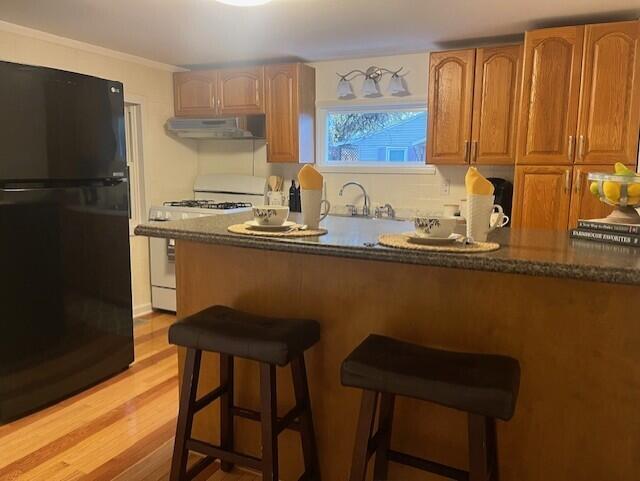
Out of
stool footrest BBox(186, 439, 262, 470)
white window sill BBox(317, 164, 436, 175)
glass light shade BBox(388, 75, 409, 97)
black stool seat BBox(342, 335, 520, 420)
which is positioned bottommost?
stool footrest BBox(186, 439, 262, 470)

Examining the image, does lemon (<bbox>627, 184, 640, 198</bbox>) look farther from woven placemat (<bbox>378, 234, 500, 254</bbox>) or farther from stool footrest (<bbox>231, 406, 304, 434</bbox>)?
stool footrest (<bbox>231, 406, 304, 434</bbox>)

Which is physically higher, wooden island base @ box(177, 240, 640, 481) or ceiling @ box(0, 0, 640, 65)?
ceiling @ box(0, 0, 640, 65)

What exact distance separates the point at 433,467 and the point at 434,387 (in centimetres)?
36

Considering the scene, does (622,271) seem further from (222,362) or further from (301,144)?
(301,144)

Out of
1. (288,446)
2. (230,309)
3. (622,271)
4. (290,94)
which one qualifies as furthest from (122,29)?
(622,271)

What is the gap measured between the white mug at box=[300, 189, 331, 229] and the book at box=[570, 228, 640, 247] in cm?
90

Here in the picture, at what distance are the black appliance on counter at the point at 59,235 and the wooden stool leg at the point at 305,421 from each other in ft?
5.09

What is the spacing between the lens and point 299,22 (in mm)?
3043

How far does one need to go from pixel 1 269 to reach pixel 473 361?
2.19m

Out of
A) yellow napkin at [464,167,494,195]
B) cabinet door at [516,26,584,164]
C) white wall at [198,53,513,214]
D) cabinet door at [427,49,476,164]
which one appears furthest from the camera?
white wall at [198,53,513,214]

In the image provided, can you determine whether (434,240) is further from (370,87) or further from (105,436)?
(370,87)

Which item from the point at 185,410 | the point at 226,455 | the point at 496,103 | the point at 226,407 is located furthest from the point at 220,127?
the point at 226,455

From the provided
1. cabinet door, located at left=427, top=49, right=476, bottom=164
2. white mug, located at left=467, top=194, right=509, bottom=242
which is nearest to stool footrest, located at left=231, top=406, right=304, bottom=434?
white mug, located at left=467, top=194, right=509, bottom=242

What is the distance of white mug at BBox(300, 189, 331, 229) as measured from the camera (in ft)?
5.98
